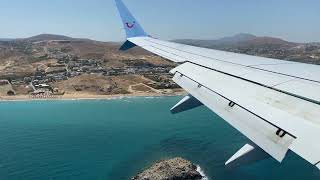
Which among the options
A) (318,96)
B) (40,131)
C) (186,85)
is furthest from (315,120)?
(40,131)

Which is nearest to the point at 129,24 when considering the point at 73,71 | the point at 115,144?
the point at 115,144

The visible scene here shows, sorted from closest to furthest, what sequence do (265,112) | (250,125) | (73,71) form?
(250,125)
(265,112)
(73,71)

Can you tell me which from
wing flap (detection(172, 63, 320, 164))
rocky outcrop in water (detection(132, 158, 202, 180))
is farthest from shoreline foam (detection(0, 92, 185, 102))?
wing flap (detection(172, 63, 320, 164))

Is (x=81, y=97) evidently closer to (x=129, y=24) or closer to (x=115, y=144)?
(x=115, y=144)

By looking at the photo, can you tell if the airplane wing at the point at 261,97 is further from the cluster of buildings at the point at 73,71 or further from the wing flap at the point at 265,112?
the cluster of buildings at the point at 73,71

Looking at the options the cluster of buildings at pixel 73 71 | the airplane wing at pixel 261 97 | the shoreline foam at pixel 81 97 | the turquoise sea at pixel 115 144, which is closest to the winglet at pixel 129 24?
the airplane wing at pixel 261 97

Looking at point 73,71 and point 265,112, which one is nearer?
point 265,112
